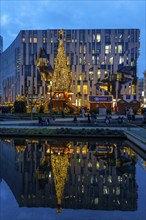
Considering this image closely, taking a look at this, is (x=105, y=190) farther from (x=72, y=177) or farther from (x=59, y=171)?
(x=59, y=171)

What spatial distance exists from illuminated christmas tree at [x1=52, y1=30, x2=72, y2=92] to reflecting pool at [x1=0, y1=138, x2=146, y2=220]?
38.6 m

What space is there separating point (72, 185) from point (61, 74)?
46.4m

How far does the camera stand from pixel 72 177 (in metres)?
14.3

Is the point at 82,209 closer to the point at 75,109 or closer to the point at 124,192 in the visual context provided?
the point at 124,192

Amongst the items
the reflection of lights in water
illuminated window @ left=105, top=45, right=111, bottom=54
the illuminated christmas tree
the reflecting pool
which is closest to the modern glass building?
illuminated window @ left=105, top=45, right=111, bottom=54

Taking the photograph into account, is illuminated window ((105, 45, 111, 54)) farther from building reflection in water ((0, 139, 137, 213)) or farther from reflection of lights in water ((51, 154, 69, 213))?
reflection of lights in water ((51, 154, 69, 213))

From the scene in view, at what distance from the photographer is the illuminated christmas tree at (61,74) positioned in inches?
2312

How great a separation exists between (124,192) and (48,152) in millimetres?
9360

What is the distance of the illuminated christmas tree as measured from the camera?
58719mm

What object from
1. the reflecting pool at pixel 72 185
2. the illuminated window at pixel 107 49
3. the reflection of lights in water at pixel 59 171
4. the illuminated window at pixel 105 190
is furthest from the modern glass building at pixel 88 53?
the illuminated window at pixel 105 190

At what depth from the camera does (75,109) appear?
6275 centimetres

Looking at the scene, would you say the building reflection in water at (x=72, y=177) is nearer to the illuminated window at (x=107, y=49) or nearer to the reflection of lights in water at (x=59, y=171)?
the reflection of lights in water at (x=59, y=171)

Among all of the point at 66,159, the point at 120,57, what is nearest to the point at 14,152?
the point at 66,159

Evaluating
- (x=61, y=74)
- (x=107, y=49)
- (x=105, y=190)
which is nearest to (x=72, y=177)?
(x=105, y=190)
